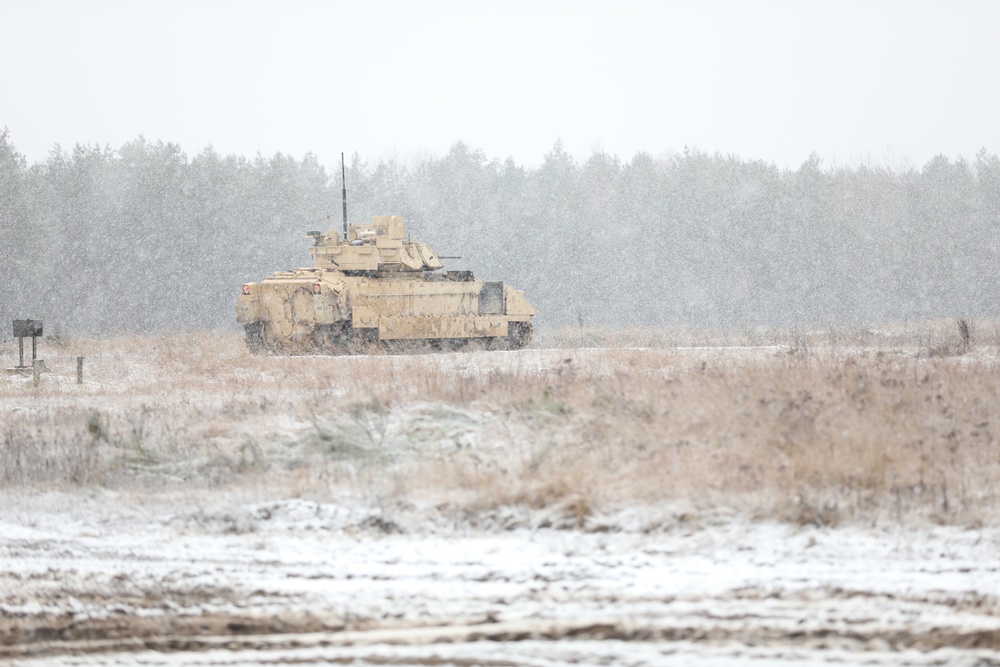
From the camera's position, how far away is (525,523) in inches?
302

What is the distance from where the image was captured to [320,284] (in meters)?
22.6

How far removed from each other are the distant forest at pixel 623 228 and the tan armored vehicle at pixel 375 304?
87.4ft

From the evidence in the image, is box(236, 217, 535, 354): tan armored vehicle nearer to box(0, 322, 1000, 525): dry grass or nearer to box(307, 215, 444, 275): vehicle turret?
box(307, 215, 444, 275): vehicle turret

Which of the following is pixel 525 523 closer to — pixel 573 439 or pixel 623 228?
pixel 573 439

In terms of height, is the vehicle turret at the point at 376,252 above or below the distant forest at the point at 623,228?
below

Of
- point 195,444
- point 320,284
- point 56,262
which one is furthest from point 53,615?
point 56,262

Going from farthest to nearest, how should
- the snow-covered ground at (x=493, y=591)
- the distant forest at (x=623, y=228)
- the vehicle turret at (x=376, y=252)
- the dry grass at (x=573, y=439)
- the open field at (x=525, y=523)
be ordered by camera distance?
the distant forest at (x=623, y=228) < the vehicle turret at (x=376, y=252) < the dry grass at (x=573, y=439) < the open field at (x=525, y=523) < the snow-covered ground at (x=493, y=591)

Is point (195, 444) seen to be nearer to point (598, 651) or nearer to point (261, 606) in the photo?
point (261, 606)

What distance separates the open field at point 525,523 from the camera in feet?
19.0

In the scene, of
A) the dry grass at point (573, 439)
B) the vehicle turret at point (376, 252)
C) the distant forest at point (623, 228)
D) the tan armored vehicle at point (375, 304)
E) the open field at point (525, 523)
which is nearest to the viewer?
the open field at point (525, 523)

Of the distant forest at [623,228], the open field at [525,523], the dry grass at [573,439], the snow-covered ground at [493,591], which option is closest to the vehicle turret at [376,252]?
the dry grass at [573,439]

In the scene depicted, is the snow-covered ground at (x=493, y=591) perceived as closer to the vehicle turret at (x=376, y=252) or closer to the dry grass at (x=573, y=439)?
the dry grass at (x=573, y=439)

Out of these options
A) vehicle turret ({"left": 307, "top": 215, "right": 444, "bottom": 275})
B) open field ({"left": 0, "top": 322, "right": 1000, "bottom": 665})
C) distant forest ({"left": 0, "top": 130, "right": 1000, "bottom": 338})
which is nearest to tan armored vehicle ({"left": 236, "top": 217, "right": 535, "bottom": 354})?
vehicle turret ({"left": 307, "top": 215, "right": 444, "bottom": 275})

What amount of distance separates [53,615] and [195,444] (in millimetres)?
4482
